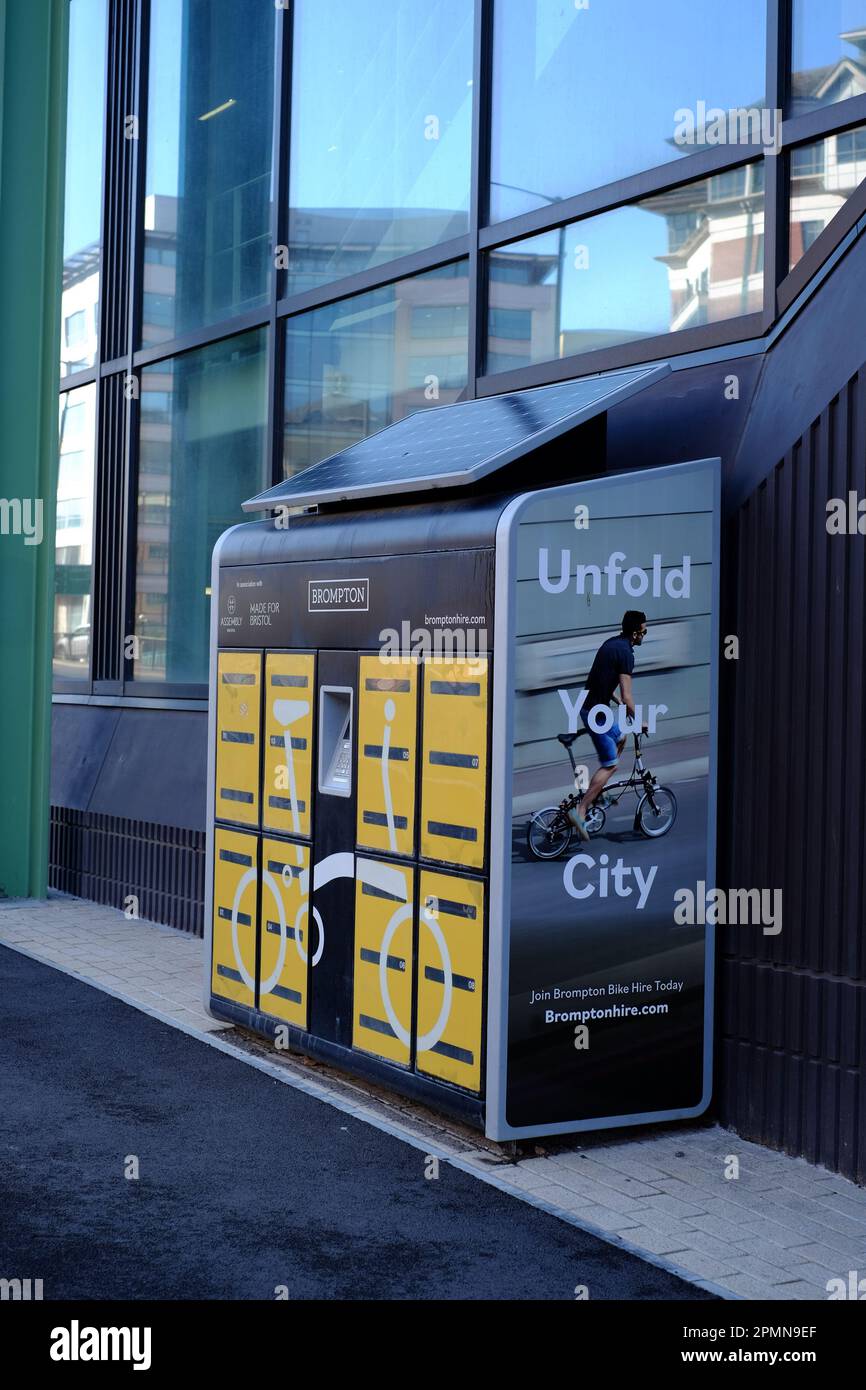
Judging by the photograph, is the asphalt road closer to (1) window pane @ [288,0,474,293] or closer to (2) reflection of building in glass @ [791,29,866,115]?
(2) reflection of building in glass @ [791,29,866,115]

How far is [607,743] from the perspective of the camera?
5.50 meters

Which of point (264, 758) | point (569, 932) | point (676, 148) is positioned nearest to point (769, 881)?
point (569, 932)

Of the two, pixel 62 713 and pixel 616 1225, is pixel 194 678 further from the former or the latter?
pixel 616 1225

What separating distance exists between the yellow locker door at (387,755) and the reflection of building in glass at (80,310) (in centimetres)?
747

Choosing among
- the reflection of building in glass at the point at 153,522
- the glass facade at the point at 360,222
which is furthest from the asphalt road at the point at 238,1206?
the reflection of building in glass at the point at 153,522

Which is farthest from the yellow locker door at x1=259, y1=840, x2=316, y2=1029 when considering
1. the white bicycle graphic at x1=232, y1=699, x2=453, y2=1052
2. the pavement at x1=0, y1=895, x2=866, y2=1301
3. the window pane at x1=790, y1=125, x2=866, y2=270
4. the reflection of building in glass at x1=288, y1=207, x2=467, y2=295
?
the reflection of building in glass at x1=288, y1=207, x2=467, y2=295

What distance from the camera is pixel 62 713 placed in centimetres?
1251

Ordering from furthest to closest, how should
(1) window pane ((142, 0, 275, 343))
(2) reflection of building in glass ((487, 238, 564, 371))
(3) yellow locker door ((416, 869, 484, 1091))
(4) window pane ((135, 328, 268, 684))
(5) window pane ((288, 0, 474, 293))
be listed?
(4) window pane ((135, 328, 268, 684))
(1) window pane ((142, 0, 275, 343))
(5) window pane ((288, 0, 474, 293))
(2) reflection of building in glass ((487, 238, 564, 371))
(3) yellow locker door ((416, 869, 484, 1091))

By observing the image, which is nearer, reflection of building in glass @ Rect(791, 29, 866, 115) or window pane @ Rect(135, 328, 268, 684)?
reflection of building in glass @ Rect(791, 29, 866, 115)

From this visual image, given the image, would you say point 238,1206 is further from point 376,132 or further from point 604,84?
point 376,132

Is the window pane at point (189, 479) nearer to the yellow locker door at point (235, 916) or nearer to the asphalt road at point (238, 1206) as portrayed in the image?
the yellow locker door at point (235, 916)

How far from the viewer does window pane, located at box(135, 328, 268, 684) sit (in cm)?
1052

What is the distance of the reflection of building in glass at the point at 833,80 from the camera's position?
6004mm

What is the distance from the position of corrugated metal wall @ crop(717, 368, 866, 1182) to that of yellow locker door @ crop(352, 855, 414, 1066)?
3.84 ft
